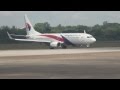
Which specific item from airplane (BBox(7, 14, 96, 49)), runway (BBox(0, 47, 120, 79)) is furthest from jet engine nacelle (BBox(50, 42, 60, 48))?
runway (BBox(0, 47, 120, 79))

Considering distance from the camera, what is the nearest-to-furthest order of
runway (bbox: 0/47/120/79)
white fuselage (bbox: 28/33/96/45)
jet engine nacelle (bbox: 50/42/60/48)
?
1. runway (bbox: 0/47/120/79)
2. jet engine nacelle (bbox: 50/42/60/48)
3. white fuselage (bbox: 28/33/96/45)

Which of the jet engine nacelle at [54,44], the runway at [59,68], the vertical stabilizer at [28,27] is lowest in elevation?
the jet engine nacelle at [54,44]

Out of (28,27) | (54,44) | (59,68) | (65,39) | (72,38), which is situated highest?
(28,27)

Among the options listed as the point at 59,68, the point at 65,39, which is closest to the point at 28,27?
the point at 65,39

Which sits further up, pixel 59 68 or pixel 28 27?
pixel 28 27

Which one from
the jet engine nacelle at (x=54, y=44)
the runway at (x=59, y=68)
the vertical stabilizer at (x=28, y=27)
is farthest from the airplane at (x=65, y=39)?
the runway at (x=59, y=68)

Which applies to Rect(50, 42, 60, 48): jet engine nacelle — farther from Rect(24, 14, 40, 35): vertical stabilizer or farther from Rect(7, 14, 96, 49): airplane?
Rect(24, 14, 40, 35): vertical stabilizer

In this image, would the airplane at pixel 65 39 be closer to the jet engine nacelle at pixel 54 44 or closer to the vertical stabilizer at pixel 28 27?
the jet engine nacelle at pixel 54 44

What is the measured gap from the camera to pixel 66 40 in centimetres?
6750

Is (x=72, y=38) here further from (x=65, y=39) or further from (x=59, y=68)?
(x=59, y=68)
